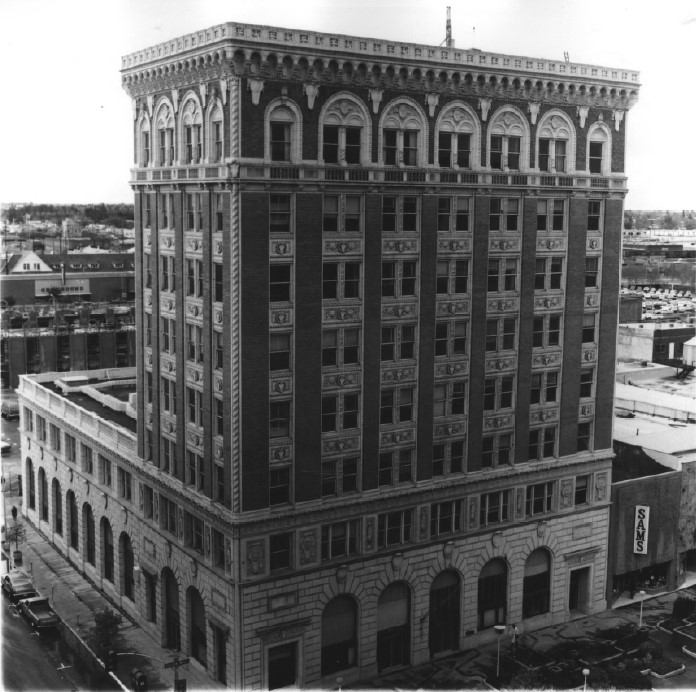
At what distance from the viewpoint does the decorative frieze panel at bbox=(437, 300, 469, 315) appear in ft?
214

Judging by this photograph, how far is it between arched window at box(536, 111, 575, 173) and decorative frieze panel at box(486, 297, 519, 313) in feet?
28.6

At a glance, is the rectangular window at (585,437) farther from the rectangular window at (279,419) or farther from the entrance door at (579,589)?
the rectangular window at (279,419)

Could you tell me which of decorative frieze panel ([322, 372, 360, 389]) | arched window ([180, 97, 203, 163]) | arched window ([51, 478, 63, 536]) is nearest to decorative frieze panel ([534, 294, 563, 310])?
decorative frieze panel ([322, 372, 360, 389])

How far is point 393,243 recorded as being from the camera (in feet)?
206

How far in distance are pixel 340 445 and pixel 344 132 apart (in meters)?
18.5

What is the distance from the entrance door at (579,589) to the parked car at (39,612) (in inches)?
1442

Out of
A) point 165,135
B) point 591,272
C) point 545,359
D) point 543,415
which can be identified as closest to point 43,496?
point 165,135

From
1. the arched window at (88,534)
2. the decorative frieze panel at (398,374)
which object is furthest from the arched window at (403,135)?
the arched window at (88,534)

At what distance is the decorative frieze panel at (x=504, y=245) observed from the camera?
66.6 meters

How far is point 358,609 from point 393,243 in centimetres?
2271

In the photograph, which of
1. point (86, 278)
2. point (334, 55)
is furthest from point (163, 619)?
point (86, 278)

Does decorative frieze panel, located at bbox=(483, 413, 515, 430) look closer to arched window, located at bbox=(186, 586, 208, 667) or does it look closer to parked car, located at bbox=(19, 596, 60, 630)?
arched window, located at bbox=(186, 586, 208, 667)

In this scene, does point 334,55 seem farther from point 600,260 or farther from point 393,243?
point 600,260

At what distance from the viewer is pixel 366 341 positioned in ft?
206
